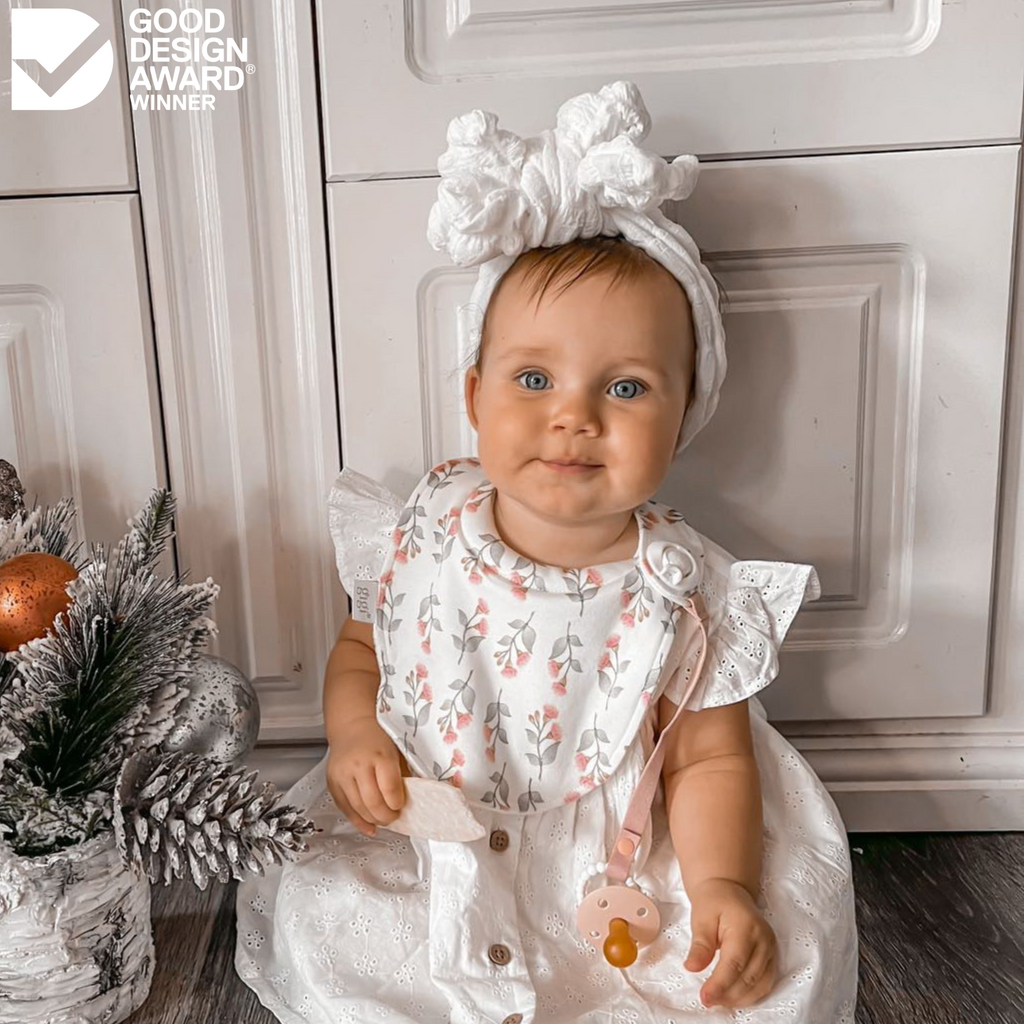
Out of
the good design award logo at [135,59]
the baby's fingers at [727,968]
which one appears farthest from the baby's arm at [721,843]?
the good design award logo at [135,59]

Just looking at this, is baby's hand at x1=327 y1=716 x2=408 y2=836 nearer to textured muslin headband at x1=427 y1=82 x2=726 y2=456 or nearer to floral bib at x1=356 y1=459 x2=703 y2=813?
floral bib at x1=356 y1=459 x2=703 y2=813

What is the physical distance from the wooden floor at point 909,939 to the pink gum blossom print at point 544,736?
0.90ft

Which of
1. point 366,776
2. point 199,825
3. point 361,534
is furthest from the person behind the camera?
point 361,534

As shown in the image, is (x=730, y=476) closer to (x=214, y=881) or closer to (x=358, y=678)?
(x=358, y=678)

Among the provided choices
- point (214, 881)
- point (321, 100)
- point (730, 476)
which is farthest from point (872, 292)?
point (214, 881)

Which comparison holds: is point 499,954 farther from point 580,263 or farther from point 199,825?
point 580,263

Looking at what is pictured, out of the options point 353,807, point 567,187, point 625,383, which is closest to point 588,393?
point 625,383

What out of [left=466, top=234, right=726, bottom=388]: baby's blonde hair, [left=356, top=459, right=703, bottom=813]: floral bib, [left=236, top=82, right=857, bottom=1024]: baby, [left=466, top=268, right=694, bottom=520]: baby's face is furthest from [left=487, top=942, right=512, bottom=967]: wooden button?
[left=466, top=234, right=726, bottom=388]: baby's blonde hair

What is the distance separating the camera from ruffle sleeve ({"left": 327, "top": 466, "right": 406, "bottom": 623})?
0.93 metres

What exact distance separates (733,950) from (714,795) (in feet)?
0.40

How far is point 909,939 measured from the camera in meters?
0.89

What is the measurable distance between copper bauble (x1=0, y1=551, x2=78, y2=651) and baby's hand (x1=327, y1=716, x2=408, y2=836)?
0.24 m

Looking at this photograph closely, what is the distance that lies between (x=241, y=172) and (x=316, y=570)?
36cm

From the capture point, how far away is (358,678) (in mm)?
914
